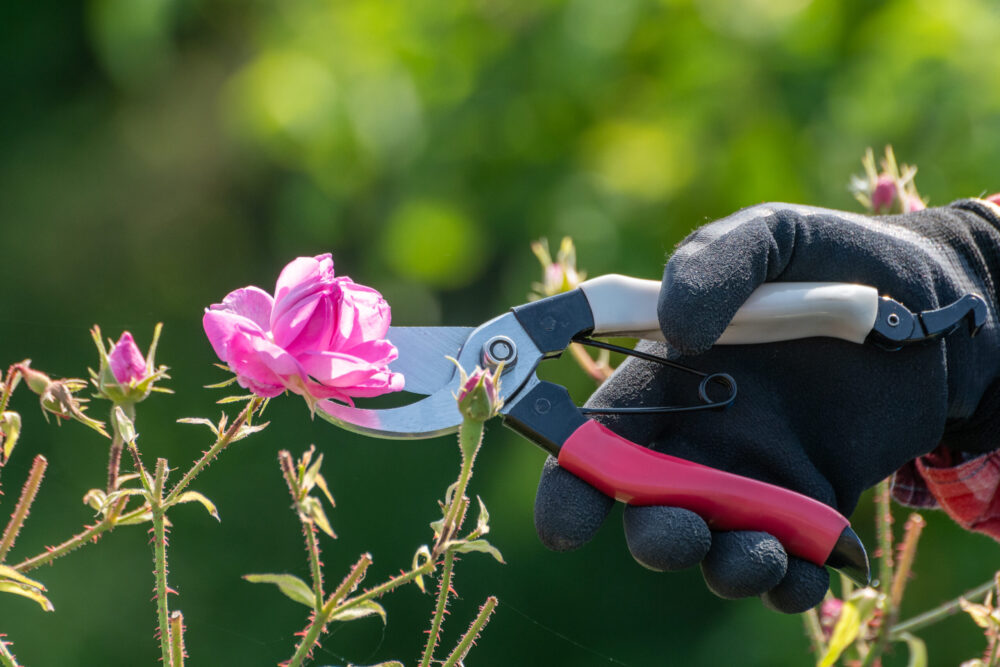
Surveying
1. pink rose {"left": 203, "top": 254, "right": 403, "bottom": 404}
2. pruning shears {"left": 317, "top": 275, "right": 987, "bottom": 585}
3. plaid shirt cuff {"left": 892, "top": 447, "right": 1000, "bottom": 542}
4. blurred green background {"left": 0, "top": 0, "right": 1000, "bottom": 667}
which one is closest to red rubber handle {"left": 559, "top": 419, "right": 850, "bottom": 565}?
pruning shears {"left": 317, "top": 275, "right": 987, "bottom": 585}

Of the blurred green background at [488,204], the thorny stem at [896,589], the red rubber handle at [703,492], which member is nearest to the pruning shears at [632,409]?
the red rubber handle at [703,492]

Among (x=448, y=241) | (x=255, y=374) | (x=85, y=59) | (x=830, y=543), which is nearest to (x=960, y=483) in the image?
(x=830, y=543)

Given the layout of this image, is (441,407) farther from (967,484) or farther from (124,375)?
(967,484)

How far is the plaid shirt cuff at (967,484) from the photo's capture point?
0.66m

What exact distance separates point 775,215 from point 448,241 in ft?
3.13

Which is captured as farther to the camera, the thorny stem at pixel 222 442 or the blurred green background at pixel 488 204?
the blurred green background at pixel 488 204

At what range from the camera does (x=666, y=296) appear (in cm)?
48

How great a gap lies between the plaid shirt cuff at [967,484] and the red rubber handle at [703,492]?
22cm

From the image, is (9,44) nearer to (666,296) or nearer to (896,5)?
(896,5)

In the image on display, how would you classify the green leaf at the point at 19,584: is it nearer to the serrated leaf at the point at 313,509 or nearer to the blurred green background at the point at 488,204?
the serrated leaf at the point at 313,509

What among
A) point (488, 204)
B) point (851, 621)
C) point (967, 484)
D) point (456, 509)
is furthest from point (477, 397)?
point (488, 204)

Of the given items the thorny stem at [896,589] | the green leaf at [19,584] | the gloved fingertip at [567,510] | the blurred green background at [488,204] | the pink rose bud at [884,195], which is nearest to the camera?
the green leaf at [19,584]

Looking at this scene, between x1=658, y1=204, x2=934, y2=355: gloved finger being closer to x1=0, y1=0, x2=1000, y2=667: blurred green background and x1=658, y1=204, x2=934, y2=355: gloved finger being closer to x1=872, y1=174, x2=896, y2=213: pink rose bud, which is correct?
x1=872, y1=174, x2=896, y2=213: pink rose bud

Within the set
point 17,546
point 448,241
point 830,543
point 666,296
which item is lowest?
point 17,546
